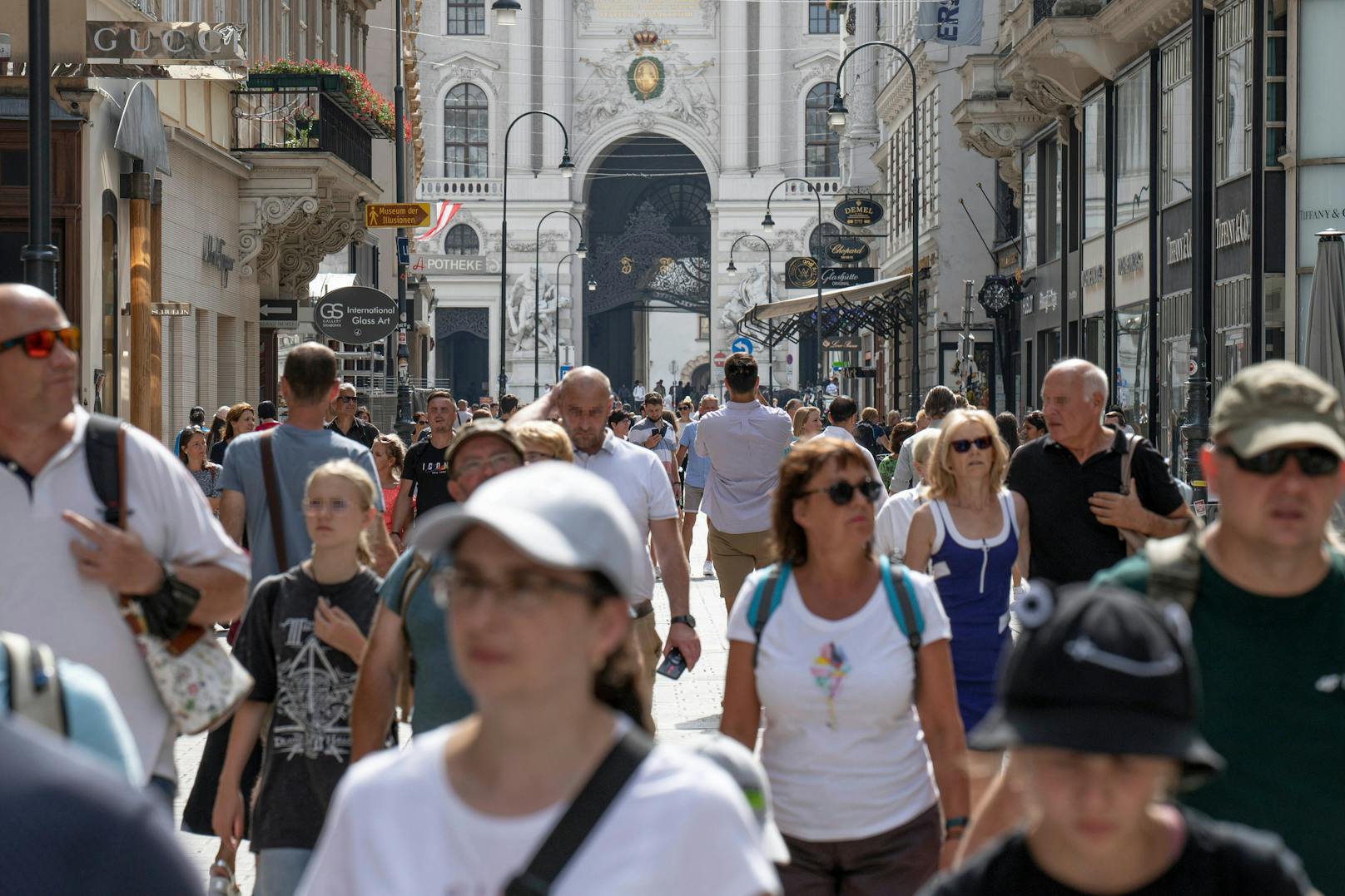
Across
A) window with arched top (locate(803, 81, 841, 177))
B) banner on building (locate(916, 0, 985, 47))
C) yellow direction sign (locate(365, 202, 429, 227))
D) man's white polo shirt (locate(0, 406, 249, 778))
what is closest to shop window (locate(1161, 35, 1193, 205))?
yellow direction sign (locate(365, 202, 429, 227))

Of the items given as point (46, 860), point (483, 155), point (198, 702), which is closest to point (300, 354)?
point (198, 702)

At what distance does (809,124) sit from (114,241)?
72.5m

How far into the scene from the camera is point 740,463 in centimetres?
1223

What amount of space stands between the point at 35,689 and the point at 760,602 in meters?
2.55

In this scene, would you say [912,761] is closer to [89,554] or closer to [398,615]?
[398,615]

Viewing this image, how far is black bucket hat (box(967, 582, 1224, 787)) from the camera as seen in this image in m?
2.48

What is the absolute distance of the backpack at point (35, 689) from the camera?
8.90ft

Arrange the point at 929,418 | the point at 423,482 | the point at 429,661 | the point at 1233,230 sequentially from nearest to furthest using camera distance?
the point at 429,661 < the point at 423,482 < the point at 929,418 < the point at 1233,230

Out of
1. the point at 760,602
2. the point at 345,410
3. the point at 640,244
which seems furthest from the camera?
the point at 640,244

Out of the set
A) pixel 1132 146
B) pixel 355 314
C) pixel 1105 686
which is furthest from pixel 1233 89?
pixel 1105 686

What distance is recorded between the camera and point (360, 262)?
146 ft

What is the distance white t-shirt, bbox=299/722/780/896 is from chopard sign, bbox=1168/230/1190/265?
2426cm

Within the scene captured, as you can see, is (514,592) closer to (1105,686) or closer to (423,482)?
(1105,686)

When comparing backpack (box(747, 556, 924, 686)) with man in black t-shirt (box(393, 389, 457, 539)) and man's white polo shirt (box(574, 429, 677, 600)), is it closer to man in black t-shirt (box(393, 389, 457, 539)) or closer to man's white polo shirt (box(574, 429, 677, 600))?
man's white polo shirt (box(574, 429, 677, 600))
